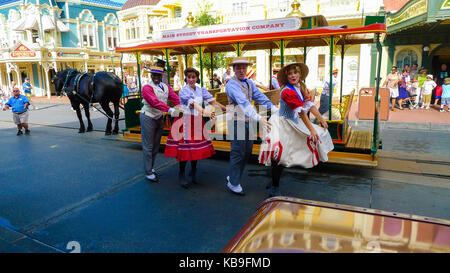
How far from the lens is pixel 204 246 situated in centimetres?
337

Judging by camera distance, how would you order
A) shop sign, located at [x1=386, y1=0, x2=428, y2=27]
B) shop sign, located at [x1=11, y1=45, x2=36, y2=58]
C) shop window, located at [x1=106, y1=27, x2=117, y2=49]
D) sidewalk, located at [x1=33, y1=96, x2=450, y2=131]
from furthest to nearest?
shop window, located at [x1=106, y1=27, x2=117, y2=49] < shop sign, located at [x1=11, y1=45, x2=36, y2=58] < shop sign, located at [x1=386, y1=0, x2=428, y2=27] < sidewalk, located at [x1=33, y1=96, x2=450, y2=131]

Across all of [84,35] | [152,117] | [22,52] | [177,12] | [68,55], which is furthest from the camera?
[84,35]

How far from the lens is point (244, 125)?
459 centimetres

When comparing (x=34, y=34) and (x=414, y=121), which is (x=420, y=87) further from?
(x=34, y=34)

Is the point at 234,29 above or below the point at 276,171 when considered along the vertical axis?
above

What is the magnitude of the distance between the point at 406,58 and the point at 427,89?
4807 mm

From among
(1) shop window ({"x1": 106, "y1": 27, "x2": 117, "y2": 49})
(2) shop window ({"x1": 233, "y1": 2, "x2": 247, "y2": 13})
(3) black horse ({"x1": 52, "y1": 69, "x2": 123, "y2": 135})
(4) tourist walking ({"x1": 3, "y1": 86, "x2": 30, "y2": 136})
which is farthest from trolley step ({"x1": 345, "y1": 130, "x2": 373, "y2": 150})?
(1) shop window ({"x1": 106, "y1": 27, "x2": 117, "y2": 49})

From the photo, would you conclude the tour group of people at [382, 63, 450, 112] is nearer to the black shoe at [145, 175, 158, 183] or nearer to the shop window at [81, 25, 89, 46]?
the black shoe at [145, 175, 158, 183]

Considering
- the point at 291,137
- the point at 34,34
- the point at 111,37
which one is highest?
the point at 111,37

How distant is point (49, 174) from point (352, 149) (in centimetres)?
563

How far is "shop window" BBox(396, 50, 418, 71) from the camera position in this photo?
57.1 ft

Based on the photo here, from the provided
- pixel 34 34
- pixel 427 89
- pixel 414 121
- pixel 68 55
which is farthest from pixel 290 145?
pixel 34 34

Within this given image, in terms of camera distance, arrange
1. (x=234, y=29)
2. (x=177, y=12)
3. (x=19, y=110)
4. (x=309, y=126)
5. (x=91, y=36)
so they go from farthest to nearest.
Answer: (x=91, y=36)
(x=177, y=12)
(x=19, y=110)
(x=234, y=29)
(x=309, y=126)

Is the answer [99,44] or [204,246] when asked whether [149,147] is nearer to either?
[204,246]
